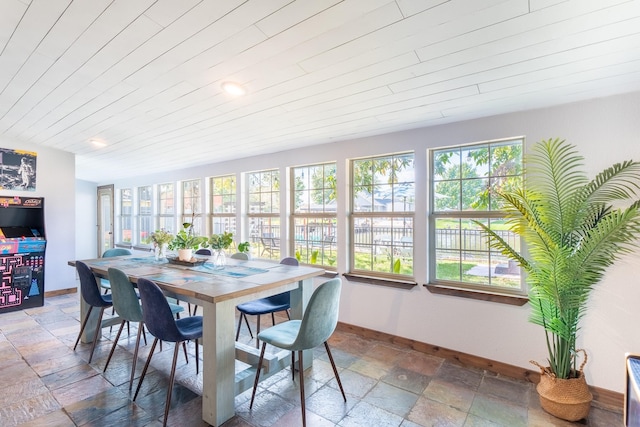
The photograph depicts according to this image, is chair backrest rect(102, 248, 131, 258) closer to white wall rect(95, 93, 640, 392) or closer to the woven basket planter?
white wall rect(95, 93, 640, 392)

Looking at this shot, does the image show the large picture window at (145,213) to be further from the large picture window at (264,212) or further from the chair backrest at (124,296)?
the chair backrest at (124,296)

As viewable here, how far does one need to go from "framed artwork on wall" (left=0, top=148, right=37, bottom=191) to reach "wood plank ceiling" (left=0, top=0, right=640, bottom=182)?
1.74 m

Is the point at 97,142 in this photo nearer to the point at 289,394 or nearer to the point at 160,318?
the point at 160,318

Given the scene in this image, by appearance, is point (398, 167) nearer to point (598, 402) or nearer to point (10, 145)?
point (598, 402)

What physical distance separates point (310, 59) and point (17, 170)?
17.2ft

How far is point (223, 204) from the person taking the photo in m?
5.30

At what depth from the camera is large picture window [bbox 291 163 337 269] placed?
396 cm

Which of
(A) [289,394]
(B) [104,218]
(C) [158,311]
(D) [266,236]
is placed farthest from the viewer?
(B) [104,218]

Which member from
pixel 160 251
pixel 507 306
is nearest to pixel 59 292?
pixel 160 251

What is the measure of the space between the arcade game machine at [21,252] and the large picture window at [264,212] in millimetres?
3103

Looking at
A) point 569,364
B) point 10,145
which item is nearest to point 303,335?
point 569,364

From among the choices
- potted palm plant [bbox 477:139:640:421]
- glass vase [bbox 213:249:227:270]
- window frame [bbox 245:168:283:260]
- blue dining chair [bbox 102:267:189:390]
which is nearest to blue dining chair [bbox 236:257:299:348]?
glass vase [bbox 213:249:227:270]

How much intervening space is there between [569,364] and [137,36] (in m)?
3.54

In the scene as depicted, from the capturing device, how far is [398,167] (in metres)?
3.43
